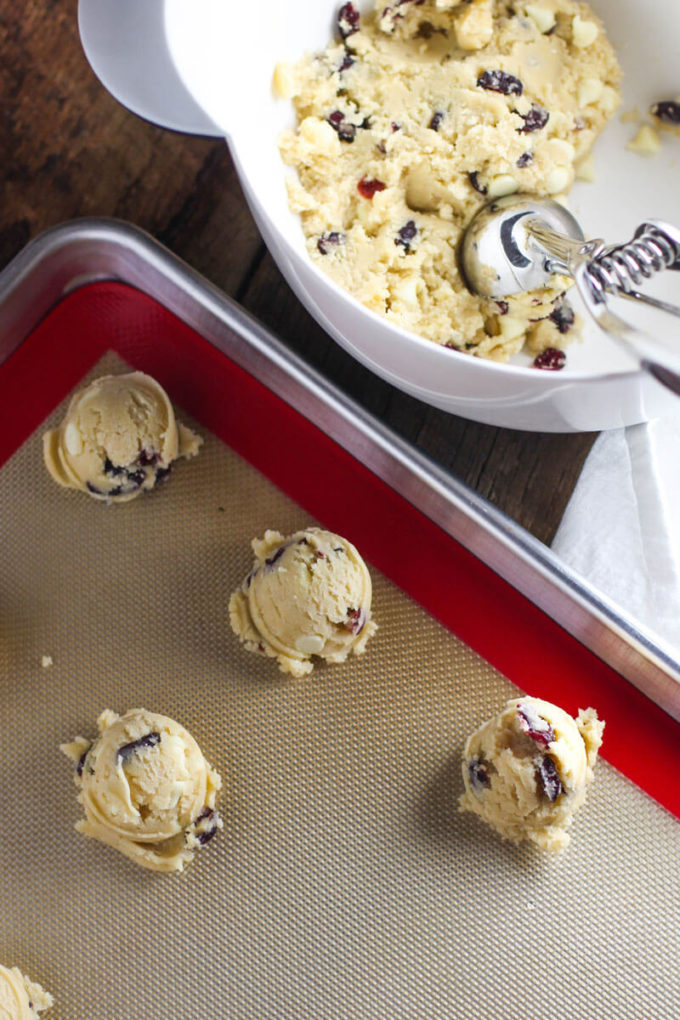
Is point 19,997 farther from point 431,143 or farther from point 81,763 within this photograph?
point 431,143

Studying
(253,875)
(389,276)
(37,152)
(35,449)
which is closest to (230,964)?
(253,875)

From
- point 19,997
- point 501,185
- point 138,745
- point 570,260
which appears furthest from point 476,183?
point 19,997

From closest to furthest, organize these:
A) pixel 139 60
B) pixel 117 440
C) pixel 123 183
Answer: pixel 139 60, pixel 117 440, pixel 123 183

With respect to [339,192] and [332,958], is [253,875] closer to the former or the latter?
[332,958]

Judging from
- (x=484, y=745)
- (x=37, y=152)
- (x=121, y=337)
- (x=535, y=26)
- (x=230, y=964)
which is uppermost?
(x=535, y=26)

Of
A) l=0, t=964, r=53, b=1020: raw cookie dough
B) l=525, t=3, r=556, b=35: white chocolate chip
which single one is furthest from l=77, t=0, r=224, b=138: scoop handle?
l=0, t=964, r=53, b=1020: raw cookie dough

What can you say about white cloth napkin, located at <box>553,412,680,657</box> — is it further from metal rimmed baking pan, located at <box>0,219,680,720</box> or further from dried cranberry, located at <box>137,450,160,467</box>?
dried cranberry, located at <box>137,450,160,467</box>
